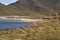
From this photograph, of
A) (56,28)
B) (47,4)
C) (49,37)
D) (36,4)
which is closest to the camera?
(49,37)

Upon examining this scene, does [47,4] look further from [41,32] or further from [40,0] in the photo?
[41,32]

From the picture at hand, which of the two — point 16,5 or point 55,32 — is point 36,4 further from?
point 55,32

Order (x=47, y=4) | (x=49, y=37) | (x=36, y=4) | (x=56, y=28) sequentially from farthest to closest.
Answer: (x=36, y=4) → (x=47, y=4) → (x=56, y=28) → (x=49, y=37)

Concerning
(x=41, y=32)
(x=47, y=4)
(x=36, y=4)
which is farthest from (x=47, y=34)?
(x=36, y=4)

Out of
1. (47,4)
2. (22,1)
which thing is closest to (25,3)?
(22,1)

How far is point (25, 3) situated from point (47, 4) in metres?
15.3

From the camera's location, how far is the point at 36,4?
537 feet

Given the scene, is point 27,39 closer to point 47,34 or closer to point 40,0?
point 47,34

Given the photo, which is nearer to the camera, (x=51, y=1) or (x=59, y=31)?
(x=59, y=31)

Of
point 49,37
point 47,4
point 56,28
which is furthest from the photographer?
point 47,4

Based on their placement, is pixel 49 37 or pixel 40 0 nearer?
pixel 49 37

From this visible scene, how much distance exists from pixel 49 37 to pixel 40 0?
15374 centimetres

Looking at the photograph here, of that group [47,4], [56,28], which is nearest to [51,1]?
[47,4]

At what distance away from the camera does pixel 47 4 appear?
151 meters
